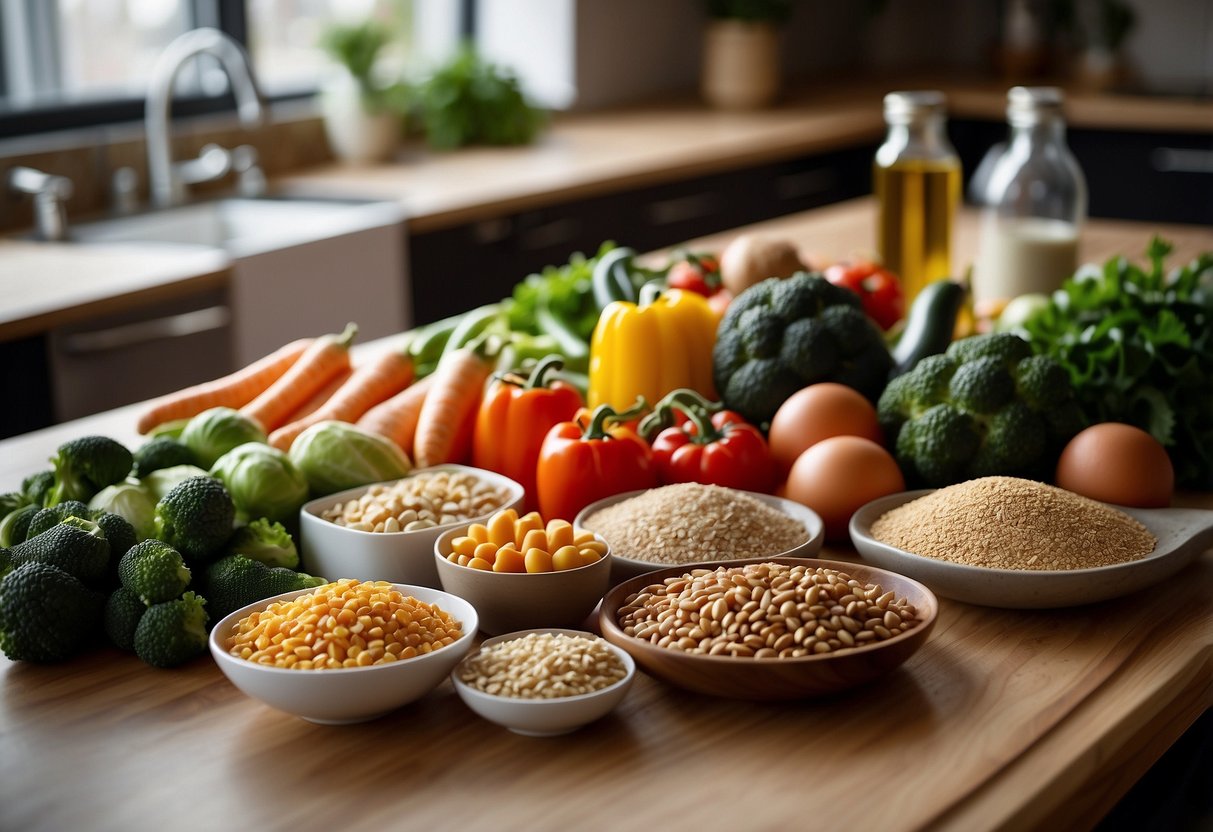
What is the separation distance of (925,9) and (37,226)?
435 centimetres

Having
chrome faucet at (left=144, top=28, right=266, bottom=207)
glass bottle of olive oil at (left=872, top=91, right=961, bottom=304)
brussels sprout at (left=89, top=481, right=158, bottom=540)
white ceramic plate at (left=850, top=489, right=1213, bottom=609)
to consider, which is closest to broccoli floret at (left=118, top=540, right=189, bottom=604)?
brussels sprout at (left=89, top=481, right=158, bottom=540)

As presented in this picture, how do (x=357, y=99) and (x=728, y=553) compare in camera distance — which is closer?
(x=728, y=553)

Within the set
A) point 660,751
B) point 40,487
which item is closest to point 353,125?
point 40,487

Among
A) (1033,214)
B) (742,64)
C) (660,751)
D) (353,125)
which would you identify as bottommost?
(660,751)

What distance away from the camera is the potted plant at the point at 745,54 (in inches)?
192

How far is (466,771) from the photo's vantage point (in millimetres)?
917

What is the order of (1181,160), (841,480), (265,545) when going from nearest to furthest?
(265,545)
(841,480)
(1181,160)

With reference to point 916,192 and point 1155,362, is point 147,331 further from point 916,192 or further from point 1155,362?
point 1155,362

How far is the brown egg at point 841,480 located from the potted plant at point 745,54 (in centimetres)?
376

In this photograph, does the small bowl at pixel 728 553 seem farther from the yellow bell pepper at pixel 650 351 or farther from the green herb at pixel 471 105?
the green herb at pixel 471 105

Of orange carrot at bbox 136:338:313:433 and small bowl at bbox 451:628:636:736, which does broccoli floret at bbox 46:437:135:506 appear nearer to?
orange carrot at bbox 136:338:313:433

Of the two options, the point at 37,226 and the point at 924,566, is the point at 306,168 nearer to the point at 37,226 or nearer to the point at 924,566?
the point at 37,226

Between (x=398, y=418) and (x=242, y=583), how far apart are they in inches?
16.5

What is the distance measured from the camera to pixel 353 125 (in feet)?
12.8
